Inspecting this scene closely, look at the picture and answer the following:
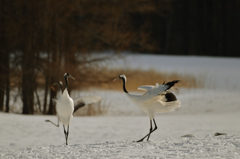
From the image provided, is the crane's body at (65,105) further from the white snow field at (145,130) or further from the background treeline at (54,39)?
the background treeline at (54,39)

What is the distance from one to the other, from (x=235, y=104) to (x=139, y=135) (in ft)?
17.6

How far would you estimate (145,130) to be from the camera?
8.98 metres

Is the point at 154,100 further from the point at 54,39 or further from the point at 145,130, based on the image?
the point at 54,39

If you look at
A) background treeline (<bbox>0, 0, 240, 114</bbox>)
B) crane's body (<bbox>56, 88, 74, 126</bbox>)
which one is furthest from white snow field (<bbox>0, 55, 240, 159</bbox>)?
background treeline (<bbox>0, 0, 240, 114</bbox>)

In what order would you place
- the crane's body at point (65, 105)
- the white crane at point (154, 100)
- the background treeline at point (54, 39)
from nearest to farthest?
the white crane at point (154, 100)
the crane's body at point (65, 105)
the background treeline at point (54, 39)

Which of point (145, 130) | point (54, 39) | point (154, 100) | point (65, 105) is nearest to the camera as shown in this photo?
point (154, 100)

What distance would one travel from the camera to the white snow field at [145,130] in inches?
208

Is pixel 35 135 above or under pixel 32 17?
under

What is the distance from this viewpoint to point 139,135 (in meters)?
8.45

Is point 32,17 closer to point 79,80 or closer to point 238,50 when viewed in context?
point 79,80

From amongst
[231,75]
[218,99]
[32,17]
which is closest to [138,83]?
[218,99]

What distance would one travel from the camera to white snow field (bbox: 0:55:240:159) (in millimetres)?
5285

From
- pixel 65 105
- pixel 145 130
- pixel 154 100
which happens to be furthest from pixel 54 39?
pixel 154 100

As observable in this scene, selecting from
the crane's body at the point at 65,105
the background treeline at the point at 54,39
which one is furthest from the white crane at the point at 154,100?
the background treeline at the point at 54,39
